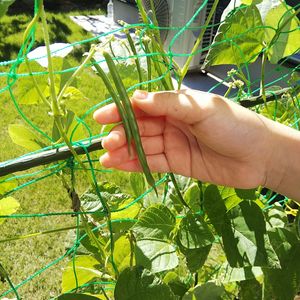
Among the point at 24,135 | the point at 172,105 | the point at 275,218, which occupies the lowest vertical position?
the point at 275,218

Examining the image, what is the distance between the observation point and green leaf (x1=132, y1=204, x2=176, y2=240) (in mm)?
685

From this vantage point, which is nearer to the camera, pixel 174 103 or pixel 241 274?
pixel 174 103

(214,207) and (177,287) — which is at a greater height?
(214,207)

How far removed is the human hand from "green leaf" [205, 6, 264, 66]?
20 cm

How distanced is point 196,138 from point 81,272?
1.07 ft

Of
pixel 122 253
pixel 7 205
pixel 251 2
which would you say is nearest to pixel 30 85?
pixel 7 205

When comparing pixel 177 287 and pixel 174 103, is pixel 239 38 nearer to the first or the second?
pixel 174 103

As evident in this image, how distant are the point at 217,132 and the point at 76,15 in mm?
4670

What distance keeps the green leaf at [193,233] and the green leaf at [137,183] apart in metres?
0.10

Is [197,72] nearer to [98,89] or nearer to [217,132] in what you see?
[98,89]

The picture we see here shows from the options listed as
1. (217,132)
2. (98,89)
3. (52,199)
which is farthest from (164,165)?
(98,89)

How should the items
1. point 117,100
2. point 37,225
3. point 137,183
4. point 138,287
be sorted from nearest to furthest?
1. point 117,100
2. point 138,287
3. point 137,183
4. point 37,225

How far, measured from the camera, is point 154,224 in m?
0.69

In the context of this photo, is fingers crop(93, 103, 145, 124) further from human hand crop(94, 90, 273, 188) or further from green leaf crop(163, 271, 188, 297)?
green leaf crop(163, 271, 188, 297)
